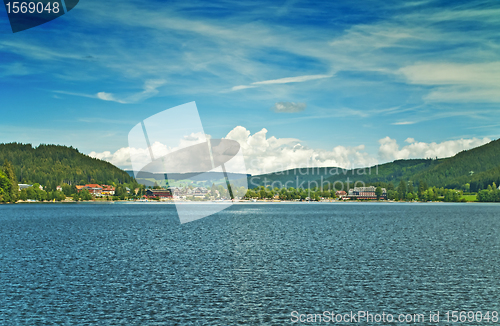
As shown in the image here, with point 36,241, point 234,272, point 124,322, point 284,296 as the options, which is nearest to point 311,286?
point 284,296

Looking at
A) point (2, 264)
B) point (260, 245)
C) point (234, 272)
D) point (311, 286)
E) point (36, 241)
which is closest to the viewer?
point (311, 286)

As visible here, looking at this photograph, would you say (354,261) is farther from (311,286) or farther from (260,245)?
(260,245)

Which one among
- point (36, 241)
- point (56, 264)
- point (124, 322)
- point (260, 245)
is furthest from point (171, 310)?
point (36, 241)

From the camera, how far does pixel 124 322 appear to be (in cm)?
2673

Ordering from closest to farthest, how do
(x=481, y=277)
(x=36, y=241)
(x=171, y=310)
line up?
(x=171, y=310) < (x=481, y=277) < (x=36, y=241)

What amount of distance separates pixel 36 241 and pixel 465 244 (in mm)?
72309

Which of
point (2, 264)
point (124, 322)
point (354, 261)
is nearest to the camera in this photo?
point (124, 322)

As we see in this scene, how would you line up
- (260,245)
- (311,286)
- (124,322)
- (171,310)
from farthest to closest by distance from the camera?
(260,245), (311,286), (171,310), (124,322)

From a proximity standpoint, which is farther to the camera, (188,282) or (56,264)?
(56,264)

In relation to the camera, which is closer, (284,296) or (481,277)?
(284,296)

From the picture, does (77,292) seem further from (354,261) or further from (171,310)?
(354,261)

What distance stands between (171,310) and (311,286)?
43.6ft

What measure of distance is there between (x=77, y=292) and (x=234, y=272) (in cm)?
1576

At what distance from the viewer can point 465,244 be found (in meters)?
69.5
